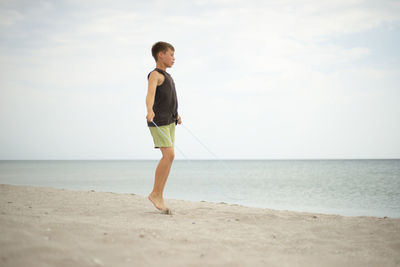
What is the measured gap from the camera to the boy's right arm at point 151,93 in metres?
3.51

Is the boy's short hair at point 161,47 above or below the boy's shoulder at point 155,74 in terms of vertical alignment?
above

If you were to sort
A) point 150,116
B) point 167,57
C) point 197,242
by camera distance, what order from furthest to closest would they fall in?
point 167,57, point 150,116, point 197,242

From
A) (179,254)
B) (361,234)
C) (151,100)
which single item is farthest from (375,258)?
(151,100)

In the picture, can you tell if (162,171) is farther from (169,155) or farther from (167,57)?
(167,57)

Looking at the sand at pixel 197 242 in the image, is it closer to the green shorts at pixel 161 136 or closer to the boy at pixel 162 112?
the boy at pixel 162 112

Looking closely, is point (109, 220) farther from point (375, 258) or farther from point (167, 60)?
point (375, 258)

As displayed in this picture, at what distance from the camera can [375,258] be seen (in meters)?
2.30

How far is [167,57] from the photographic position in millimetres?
3895

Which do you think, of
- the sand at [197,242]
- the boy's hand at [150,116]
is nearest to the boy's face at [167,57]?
the boy's hand at [150,116]

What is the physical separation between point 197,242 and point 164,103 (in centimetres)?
188

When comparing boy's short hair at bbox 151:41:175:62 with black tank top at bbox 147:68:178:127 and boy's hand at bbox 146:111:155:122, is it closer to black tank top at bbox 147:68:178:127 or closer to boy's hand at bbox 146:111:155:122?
black tank top at bbox 147:68:178:127

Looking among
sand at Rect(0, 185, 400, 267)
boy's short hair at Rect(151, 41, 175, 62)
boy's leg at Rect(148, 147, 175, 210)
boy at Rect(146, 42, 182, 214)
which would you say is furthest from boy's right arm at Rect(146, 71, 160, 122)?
sand at Rect(0, 185, 400, 267)

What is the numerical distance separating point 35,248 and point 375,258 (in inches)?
93.3

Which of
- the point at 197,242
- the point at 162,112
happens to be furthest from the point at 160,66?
the point at 197,242
